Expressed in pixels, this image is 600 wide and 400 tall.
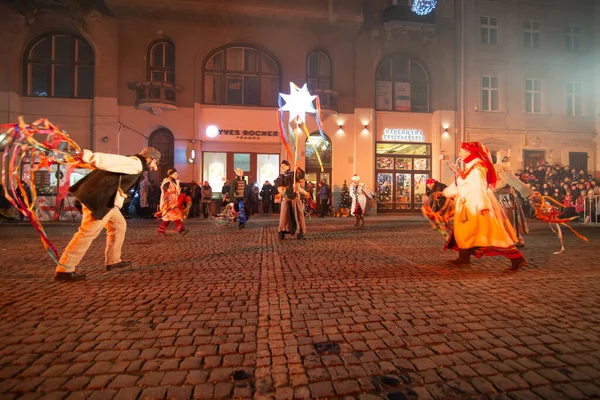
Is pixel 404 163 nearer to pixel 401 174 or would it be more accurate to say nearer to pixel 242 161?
pixel 401 174

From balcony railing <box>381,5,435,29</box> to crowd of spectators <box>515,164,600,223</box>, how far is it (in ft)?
32.4

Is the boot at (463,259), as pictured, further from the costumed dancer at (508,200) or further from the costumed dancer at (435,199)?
the costumed dancer at (508,200)

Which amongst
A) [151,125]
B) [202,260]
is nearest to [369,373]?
[202,260]

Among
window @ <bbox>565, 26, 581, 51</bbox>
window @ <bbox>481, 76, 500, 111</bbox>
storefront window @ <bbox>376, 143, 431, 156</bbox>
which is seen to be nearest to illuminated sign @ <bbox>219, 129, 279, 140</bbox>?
storefront window @ <bbox>376, 143, 431, 156</bbox>

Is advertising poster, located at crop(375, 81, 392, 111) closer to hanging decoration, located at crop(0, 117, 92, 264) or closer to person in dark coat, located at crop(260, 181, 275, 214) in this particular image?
person in dark coat, located at crop(260, 181, 275, 214)

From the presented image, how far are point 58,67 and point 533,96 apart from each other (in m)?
27.3

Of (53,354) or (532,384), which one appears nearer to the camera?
(532,384)

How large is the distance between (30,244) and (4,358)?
289 inches

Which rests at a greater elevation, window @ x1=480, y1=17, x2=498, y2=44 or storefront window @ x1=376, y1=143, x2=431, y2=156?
window @ x1=480, y1=17, x2=498, y2=44

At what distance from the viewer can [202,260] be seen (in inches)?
266

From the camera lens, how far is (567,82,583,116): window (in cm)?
2362

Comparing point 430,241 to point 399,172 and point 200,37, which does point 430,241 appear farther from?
point 200,37

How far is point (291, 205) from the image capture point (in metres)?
9.88

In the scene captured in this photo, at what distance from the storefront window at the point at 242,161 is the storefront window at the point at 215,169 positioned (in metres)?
0.54
